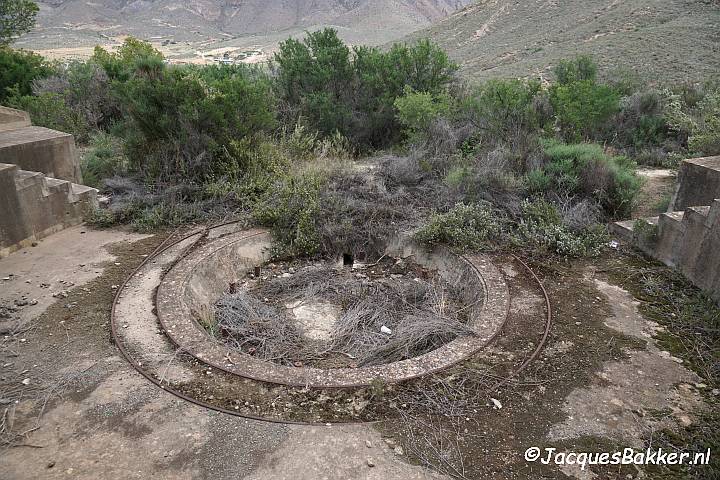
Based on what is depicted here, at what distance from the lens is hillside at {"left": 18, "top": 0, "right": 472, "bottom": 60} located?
208 feet

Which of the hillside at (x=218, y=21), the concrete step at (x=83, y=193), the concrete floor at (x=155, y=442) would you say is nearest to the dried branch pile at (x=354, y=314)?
the concrete floor at (x=155, y=442)

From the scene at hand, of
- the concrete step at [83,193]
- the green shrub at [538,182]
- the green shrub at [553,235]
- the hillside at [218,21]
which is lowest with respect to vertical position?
the green shrub at [553,235]

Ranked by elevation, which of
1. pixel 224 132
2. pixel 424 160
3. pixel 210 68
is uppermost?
pixel 210 68

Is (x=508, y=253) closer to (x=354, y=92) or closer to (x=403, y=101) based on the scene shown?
(x=403, y=101)

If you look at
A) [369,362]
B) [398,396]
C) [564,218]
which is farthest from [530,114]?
[398,396]

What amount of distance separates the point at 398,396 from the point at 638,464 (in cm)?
184

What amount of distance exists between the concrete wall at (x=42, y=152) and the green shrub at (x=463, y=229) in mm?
6481

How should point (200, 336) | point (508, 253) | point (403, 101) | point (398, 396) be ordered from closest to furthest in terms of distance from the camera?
point (398, 396), point (200, 336), point (508, 253), point (403, 101)

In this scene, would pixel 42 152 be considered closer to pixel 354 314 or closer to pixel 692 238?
pixel 354 314

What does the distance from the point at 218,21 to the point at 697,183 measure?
313 ft

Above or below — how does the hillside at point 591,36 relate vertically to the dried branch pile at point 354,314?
above

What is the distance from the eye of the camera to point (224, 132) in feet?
30.0

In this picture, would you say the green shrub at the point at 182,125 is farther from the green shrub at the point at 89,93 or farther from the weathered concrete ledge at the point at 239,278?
the green shrub at the point at 89,93

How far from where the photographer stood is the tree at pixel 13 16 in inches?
616
